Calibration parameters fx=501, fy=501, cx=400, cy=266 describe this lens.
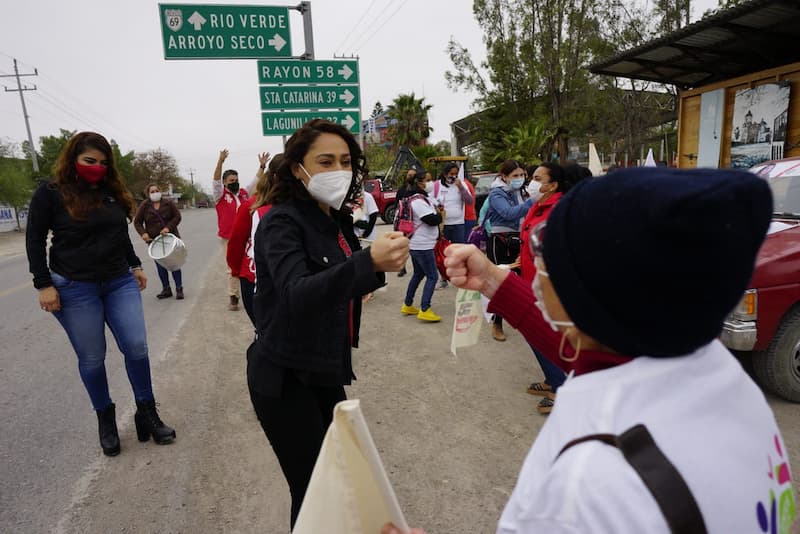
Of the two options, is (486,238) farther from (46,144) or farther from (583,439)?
(46,144)

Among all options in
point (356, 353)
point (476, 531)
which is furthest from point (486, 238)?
point (476, 531)

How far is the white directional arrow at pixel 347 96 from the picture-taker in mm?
8359

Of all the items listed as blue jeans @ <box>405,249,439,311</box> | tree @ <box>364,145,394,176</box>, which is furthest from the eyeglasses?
tree @ <box>364,145,394,176</box>

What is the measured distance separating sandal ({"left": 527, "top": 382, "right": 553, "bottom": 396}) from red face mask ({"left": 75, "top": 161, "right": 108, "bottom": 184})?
3.54 m

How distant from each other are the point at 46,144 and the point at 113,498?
6631cm

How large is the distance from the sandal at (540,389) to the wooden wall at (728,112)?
8196mm

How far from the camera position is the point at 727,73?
34.4ft

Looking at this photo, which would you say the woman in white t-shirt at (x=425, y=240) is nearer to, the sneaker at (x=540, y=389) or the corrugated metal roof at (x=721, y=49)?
the sneaker at (x=540, y=389)

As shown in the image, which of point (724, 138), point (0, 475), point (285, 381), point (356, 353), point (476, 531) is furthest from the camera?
point (724, 138)

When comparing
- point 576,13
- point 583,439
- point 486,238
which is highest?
point 576,13

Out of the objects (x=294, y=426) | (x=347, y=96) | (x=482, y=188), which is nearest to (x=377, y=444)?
(x=294, y=426)

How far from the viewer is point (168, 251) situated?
→ 685 centimetres

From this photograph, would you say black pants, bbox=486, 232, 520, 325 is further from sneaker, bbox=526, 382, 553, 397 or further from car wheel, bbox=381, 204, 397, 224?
car wheel, bbox=381, 204, 397, 224

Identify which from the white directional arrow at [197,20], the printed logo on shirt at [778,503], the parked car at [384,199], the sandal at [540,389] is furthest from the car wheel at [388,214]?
the printed logo on shirt at [778,503]
